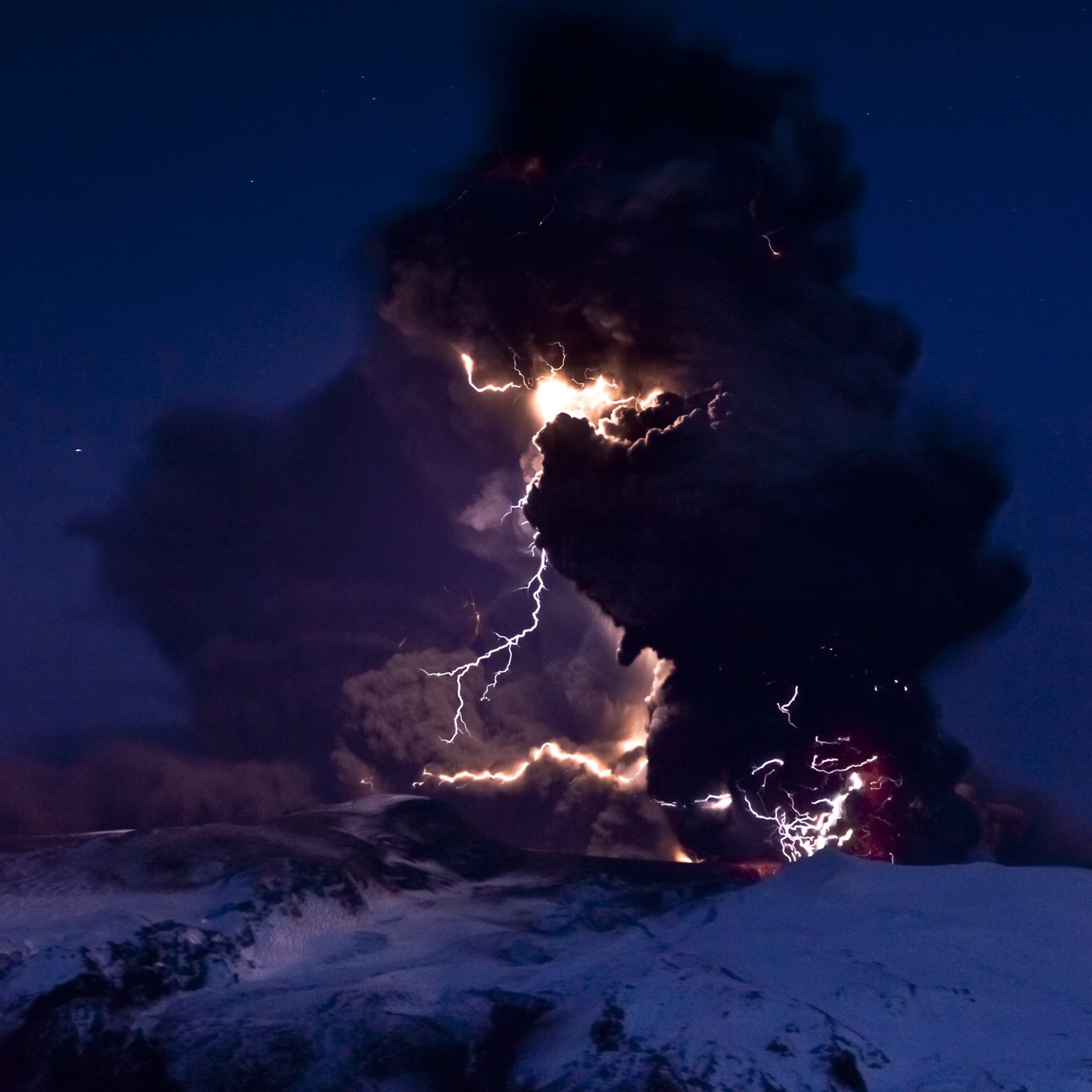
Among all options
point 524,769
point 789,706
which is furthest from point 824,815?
point 524,769

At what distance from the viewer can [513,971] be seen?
63.8 ft

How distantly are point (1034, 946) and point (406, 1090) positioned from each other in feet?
46.1

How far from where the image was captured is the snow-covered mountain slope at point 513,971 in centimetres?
1606

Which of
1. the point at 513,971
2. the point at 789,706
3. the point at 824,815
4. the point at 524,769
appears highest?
the point at 789,706

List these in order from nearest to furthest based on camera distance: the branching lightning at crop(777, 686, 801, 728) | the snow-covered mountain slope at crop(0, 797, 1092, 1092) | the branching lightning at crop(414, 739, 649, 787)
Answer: the snow-covered mountain slope at crop(0, 797, 1092, 1092), the branching lightning at crop(777, 686, 801, 728), the branching lightning at crop(414, 739, 649, 787)

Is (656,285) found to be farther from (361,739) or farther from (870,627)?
(361,739)

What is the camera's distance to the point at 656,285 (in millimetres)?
29453

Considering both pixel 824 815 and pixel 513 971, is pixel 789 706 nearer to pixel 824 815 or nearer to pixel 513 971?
pixel 824 815

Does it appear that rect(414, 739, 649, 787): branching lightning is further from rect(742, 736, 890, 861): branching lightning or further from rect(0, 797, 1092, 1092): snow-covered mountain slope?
rect(0, 797, 1092, 1092): snow-covered mountain slope

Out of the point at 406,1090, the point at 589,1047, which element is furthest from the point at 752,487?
the point at 406,1090

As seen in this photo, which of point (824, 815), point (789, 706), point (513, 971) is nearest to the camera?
point (513, 971)

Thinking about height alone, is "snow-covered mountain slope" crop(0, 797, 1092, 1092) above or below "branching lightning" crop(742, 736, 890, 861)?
below

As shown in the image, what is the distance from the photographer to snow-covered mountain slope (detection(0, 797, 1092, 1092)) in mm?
16062

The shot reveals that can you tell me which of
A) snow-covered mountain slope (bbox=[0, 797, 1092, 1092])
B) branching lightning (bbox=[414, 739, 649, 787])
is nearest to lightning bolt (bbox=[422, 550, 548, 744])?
branching lightning (bbox=[414, 739, 649, 787])
